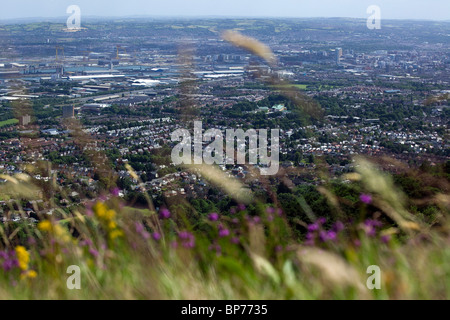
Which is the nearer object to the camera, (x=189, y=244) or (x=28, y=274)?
(x=28, y=274)

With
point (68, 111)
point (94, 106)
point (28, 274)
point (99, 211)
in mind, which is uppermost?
point (99, 211)

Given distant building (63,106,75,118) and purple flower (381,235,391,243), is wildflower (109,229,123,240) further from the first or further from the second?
distant building (63,106,75,118)

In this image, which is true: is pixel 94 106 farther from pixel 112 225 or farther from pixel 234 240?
pixel 234 240

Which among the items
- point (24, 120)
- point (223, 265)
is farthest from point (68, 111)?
point (223, 265)

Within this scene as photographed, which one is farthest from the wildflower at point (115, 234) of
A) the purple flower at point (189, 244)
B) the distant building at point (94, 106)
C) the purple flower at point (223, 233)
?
the distant building at point (94, 106)

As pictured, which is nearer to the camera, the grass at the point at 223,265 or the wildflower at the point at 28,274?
the grass at the point at 223,265

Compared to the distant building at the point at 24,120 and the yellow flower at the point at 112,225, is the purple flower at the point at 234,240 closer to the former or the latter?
the yellow flower at the point at 112,225

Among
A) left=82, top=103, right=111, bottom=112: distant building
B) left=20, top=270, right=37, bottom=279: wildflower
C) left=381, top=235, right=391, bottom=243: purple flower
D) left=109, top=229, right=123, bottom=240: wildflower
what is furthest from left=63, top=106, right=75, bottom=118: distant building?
left=381, top=235, right=391, bottom=243: purple flower

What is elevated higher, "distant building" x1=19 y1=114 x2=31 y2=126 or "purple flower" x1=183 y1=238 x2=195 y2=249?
"purple flower" x1=183 y1=238 x2=195 y2=249
